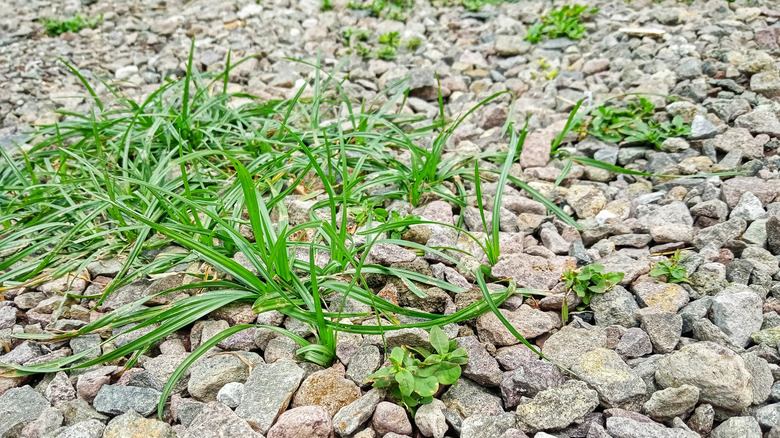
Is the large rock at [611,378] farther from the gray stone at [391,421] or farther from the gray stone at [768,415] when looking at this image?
the gray stone at [391,421]

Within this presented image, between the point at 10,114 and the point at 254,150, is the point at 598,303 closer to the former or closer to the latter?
the point at 254,150

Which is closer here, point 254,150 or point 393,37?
point 254,150

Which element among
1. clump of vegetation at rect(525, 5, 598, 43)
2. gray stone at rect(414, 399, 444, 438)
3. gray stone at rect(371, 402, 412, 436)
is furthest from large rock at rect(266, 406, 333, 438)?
clump of vegetation at rect(525, 5, 598, 43)

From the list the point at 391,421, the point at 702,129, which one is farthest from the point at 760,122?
the point at 391,421

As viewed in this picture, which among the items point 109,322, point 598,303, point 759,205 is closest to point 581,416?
point 598,303

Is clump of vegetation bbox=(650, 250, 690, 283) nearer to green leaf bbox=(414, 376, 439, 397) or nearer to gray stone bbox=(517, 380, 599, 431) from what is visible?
gray stone bbox=(517, 380, 599, 431)

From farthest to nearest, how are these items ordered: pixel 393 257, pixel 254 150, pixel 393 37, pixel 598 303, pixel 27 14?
pixel 27 14 → pixel 393 37 → pixel 254 150 → pixel 393 257 → pixel 598 303

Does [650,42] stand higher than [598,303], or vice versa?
[650,42]

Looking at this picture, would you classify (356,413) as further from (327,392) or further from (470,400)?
(470,400)
